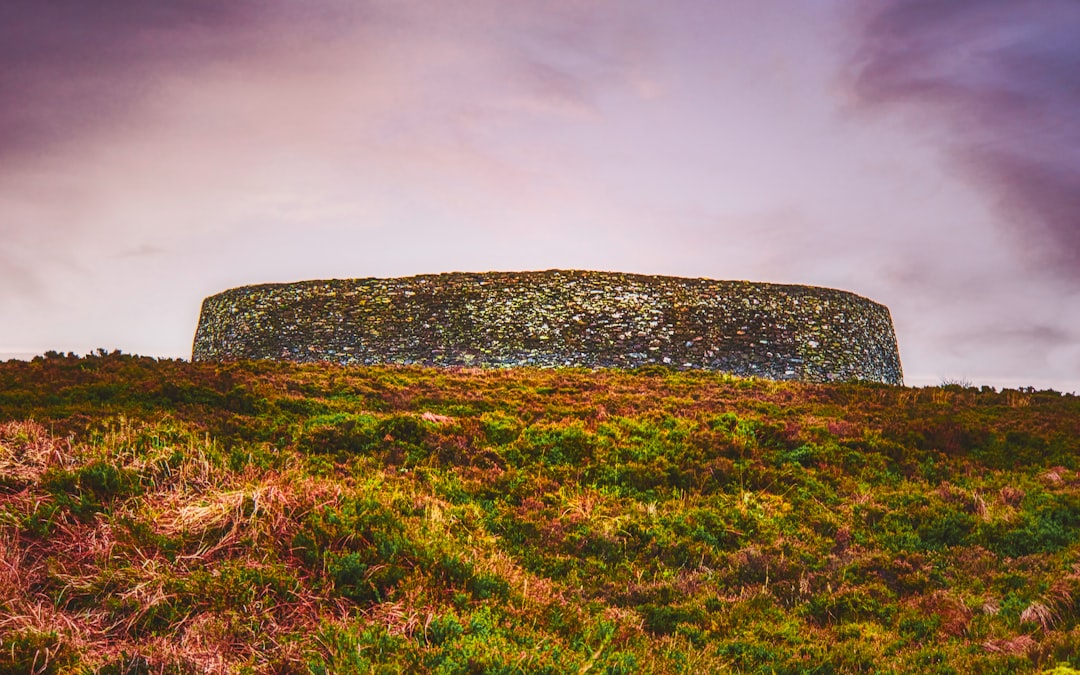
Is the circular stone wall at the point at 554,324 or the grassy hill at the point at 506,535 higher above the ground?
the circular stone wall at the point at 554,324

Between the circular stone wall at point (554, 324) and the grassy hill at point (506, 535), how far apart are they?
1243 centimetres

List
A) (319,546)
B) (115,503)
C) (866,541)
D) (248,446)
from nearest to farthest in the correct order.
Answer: (319,546)
(115,503)
(866,541)
(248,446)

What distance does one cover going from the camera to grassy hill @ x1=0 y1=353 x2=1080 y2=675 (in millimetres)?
6094

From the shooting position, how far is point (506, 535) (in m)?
9.70

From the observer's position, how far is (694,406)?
58.2 feet

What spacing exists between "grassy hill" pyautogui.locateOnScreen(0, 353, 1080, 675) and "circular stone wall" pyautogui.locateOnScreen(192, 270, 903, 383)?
12.4 m

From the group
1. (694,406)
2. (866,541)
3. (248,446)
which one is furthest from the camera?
(694,406)

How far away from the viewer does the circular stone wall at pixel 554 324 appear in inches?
1138

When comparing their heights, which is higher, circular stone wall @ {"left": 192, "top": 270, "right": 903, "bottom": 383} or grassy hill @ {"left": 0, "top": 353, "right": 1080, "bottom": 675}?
circular stone wall @ {"left": 192, "top": 270, "right": 903, "bottom": 383}

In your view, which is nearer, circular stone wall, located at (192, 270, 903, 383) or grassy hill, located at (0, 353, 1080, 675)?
grassy hill, located at (0, 353, 1080, 675)

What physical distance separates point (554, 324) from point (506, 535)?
2021 cm

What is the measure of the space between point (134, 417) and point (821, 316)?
2949 centimetres

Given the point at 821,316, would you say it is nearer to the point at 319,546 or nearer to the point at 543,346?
the point at 543,346

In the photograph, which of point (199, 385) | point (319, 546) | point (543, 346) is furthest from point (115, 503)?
point (543, 346)
